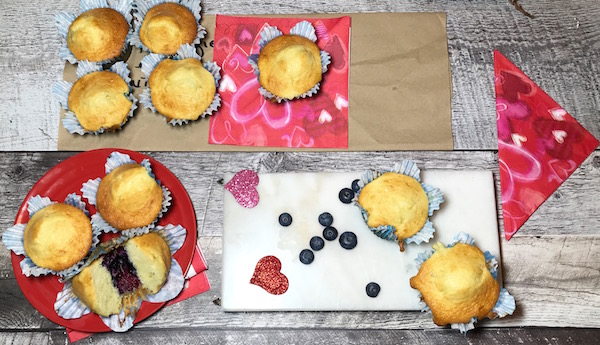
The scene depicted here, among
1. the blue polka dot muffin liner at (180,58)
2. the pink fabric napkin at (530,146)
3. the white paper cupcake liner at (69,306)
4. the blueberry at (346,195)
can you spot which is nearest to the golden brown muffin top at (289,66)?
the blue polka dot muffin liner at (180,58)

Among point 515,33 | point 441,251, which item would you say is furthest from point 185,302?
point 515,33

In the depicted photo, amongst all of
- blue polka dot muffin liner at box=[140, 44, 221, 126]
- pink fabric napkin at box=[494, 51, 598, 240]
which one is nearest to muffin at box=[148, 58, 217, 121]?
blue polka dot muffin liner at box=[140, 44, 221, 126]

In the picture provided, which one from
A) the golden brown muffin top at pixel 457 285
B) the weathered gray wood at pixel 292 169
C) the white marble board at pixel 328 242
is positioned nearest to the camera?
the golden brown muffin top at pixel 457 285

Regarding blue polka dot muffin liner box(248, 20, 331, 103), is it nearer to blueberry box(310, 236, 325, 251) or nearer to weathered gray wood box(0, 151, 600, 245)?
weathered gray wood box(0, 151, 600, 245)

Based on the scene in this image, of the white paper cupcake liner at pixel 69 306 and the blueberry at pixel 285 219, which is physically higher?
the blueberry at pixel 285 219

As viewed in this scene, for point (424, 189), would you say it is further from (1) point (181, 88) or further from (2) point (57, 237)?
Result: (2) point (57, 237)

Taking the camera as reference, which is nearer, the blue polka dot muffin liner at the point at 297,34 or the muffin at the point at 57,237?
the muffin at the point at 57,237

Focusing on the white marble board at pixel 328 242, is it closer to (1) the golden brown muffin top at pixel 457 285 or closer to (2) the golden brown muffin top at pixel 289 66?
(1) the golden brown muffin top at pixel 457 285
